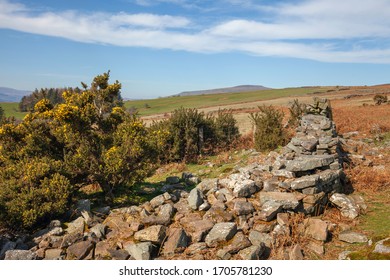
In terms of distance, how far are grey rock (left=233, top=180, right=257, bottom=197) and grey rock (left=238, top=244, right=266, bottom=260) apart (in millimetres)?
2225

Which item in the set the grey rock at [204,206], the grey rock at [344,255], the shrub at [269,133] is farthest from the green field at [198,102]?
the grey rock at [344,255]

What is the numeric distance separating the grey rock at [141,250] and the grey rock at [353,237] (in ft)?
16.8

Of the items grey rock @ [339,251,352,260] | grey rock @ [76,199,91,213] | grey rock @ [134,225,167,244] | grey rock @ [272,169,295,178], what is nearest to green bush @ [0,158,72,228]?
grey rock @ [76,199,91,213]

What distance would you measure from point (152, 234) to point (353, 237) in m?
5.35

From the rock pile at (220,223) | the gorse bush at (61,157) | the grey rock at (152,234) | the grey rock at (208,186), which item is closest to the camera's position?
the rock pile at (220,223)

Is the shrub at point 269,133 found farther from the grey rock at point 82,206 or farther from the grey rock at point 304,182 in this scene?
the grey rock at point 82,206

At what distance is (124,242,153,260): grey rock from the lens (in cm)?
723

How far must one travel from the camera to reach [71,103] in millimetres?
11664

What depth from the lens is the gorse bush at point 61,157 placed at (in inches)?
353

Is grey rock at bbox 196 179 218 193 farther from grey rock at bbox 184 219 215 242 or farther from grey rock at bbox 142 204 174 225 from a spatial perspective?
grey rock at bbox 184 219 215 242

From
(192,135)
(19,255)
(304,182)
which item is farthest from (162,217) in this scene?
(192,135)
